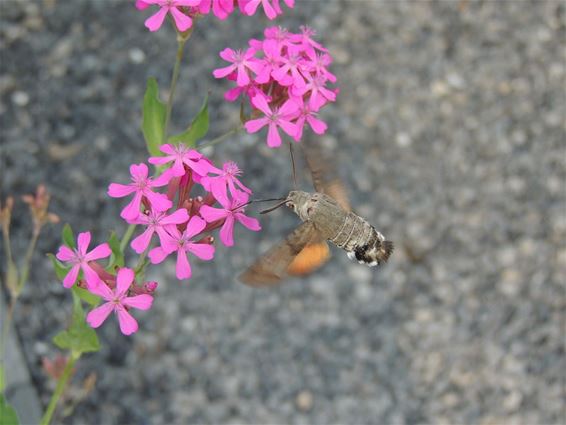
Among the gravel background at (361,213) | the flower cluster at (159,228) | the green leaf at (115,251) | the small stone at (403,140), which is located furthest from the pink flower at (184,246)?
the small stone at (403,140)

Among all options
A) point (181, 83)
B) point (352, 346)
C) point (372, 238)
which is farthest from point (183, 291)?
point (372, 238)

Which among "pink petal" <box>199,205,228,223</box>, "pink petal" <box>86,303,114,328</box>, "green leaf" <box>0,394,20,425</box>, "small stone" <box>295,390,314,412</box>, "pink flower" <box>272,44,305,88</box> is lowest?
"small stone" <box>295,390,314,412</box>

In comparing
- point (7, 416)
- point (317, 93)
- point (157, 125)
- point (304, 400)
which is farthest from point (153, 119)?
point (304, 400)

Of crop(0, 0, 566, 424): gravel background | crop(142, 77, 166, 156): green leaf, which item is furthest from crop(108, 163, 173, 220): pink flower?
crop(0, 0, 566, 424): gravel background

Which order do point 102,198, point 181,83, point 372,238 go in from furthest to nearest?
point 181,83
point 102,198
point 372,238

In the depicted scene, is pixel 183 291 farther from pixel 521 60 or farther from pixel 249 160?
pixel 521 60

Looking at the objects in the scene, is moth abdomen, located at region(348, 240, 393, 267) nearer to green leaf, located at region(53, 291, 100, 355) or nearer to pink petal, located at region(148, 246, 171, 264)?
pink petal, located at region(148, 246, 171, 264)
